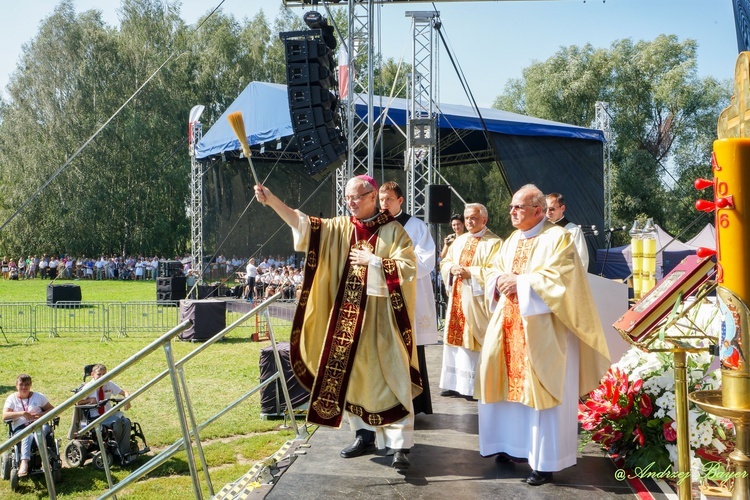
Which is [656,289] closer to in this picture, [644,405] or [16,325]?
[644,405]

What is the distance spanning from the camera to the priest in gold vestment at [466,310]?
258 inches

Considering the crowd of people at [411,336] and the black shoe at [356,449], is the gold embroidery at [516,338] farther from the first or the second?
the black shoe at [356,449]

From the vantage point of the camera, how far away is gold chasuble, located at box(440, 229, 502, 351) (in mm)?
6461

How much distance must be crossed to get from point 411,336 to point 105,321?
1242 centimetres

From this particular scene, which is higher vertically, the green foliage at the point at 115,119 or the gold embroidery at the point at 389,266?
the green foliage at the point at 115,119

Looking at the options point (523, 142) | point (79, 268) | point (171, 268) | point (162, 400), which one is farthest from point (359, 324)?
point (79, 268)

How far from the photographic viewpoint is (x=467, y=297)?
6719 millimetres

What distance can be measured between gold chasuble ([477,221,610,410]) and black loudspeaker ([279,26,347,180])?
617cm

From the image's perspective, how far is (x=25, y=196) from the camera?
32156 mm

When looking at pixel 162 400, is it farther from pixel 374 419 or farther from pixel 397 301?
pixel 397 301

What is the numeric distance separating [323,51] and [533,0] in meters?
3.32

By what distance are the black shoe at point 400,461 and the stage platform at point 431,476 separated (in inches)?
1.8

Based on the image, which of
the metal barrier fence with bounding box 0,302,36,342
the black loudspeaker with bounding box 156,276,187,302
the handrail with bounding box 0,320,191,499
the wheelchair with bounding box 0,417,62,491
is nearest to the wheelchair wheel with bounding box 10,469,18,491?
the wheelchair with bounding box 0,417,62,491

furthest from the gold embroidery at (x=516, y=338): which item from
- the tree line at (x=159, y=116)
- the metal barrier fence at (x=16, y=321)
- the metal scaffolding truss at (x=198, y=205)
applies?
the tree line at (x=159, y=116)
